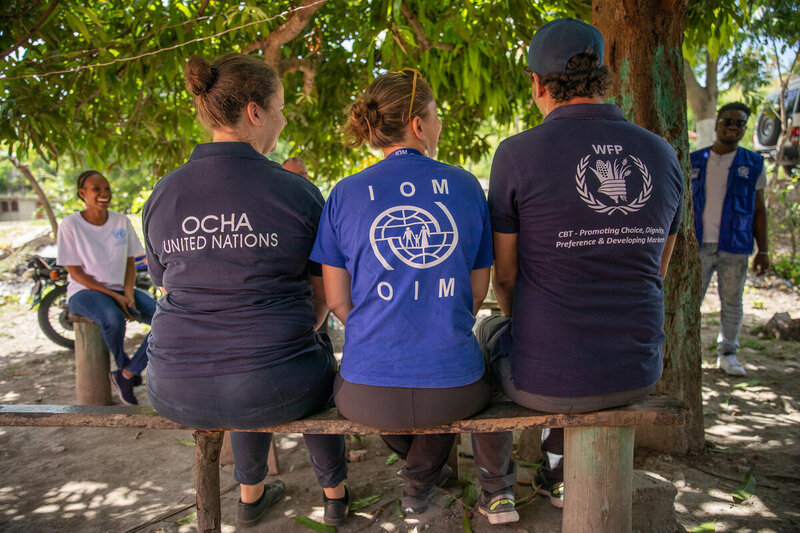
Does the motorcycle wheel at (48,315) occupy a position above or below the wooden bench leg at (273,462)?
above

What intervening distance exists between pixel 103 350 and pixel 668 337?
364 centimetres

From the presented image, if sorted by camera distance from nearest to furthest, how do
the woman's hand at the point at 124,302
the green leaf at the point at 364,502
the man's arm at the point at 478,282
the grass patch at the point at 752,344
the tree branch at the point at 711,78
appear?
the man's arm at the point at 478,282
the green leaf at the point at 364,502
the woman's hand at the point at 124,302
the grass patch at the point at 752,344
the tree branch at the point at 711,78

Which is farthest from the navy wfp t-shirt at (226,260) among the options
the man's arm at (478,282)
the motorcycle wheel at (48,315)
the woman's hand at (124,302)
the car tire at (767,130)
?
the car tire at (767,130)

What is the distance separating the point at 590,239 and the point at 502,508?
1176mm

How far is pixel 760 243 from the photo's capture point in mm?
4293

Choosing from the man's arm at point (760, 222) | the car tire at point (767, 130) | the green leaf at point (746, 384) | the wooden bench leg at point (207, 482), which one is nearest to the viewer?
the wooden bench leg at point (207, 482)

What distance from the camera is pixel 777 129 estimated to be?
1199cm

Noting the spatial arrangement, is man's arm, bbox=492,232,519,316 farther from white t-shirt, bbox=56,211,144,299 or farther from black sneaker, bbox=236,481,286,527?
white t-shirt, bbox=56,211,144,299

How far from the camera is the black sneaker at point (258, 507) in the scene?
242 cm

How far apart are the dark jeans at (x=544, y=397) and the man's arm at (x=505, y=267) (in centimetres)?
13

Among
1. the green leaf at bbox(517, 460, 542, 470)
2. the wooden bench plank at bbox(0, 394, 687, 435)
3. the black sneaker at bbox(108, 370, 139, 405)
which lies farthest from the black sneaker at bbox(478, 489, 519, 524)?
the black sneaker at bbox(108, 370, 139, 405)

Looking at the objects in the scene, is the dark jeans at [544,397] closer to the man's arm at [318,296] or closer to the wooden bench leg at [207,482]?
the man's arm at [318,296]

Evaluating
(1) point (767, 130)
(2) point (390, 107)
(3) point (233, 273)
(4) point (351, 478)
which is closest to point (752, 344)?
(4) point (351, 478)

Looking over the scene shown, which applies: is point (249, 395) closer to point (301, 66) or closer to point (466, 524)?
point (466, 524)
